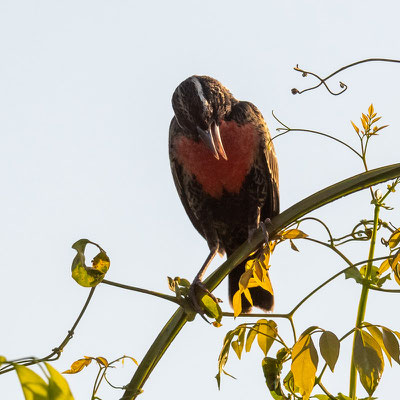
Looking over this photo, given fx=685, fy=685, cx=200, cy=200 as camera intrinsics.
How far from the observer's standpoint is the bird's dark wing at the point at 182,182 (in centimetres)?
462

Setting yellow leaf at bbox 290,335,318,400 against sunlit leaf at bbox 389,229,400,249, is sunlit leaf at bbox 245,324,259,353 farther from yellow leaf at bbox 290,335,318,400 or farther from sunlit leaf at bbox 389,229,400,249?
sunlit leaf at bbox 389,229,400,249

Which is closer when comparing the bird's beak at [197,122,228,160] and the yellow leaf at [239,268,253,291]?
the yellow leaf at [239,268,253,291]

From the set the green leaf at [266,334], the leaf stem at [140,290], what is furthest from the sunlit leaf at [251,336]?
the leaf stem at [140,290]

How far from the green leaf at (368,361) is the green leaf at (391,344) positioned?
0.04 metres

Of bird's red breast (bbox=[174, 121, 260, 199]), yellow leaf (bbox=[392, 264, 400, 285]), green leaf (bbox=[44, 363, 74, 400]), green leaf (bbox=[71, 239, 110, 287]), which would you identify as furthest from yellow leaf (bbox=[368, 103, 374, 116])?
bird's red breast (bbox=[174, 121, 260, 199])

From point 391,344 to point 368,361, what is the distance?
90 mm

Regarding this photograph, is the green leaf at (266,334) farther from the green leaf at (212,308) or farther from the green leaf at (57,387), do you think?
the green leaf at (57,387)

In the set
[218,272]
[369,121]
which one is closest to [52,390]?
[218,272]

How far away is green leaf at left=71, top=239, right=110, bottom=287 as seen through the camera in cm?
174

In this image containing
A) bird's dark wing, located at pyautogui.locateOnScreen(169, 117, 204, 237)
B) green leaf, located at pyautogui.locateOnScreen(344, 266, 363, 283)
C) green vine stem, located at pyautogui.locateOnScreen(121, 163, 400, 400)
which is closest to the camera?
green vine stem, located at pyautogui.locateOnScreen(121, 163, 400, 400)

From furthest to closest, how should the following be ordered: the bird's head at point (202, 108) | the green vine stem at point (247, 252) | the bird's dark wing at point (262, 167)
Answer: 1. the bird's dark wing at point (262, 167)
2. the bird's head at point (202, 108)
3. the green vine stem at point (247, 252)

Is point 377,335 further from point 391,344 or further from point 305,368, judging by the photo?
point 305,368

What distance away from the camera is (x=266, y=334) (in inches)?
75.8

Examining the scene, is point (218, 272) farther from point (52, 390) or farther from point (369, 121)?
point (52, 390)
